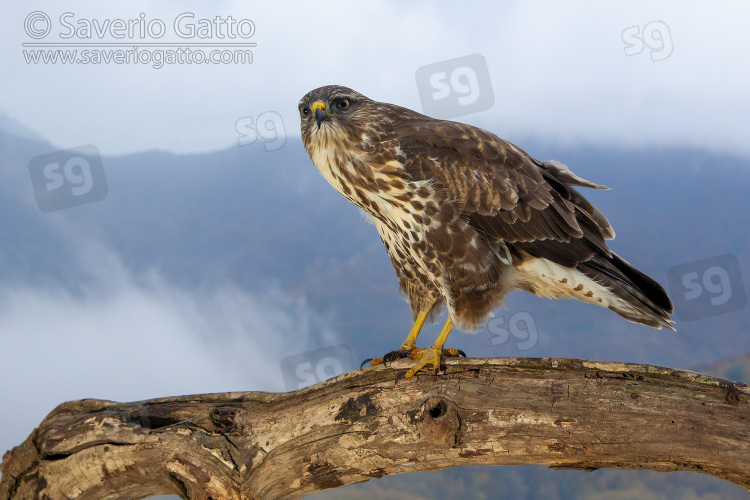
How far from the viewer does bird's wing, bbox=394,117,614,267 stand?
4.14 meters

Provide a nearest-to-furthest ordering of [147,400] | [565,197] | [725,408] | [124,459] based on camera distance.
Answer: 1. [725,408]
2. [124,459]
3. [147,400]
4. [565,197]

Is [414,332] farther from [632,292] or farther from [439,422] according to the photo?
[632,292]

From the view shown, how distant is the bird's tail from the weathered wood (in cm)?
82

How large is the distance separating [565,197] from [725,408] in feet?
5.96

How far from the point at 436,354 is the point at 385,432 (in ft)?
1.95

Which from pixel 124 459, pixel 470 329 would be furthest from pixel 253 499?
pixel 470 329

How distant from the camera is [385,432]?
3.79 metres

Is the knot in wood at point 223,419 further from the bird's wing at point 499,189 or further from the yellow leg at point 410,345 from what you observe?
the bird's wing at point 499,189

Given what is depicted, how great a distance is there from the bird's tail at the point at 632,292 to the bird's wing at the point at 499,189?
104 millimetres

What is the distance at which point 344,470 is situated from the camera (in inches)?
154

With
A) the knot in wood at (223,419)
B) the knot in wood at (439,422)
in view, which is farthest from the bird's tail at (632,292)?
the knot in wood at (223,419)

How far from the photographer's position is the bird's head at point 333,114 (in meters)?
4.18

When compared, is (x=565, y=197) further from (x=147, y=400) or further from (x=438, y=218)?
(x=147, y=400)

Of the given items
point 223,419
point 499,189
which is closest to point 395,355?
point 223,419
